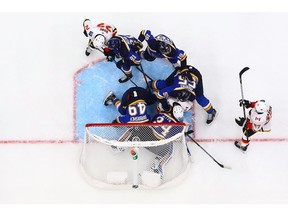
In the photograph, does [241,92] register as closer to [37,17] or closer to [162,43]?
[162,43]

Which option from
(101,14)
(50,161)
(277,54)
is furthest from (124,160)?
(277,54)

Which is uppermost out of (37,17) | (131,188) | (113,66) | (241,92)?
(37,17)

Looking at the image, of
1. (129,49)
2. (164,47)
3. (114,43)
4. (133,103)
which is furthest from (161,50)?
(133,103)

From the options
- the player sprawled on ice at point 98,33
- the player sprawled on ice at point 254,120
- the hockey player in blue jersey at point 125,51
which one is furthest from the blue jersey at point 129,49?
the player sprawled on ice at point 254,120

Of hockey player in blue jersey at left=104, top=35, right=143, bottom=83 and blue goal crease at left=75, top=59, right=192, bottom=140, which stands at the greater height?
hockey player in blue jersey at left=104, top=35, right=143, bottom=83

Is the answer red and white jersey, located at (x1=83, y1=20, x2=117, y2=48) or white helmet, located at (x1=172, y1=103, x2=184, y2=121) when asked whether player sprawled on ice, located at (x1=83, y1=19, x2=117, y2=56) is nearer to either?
red and white jersey, located at (x1=83, y1=20, x2=117, y2=48)

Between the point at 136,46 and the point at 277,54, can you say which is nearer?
the point at 136,46

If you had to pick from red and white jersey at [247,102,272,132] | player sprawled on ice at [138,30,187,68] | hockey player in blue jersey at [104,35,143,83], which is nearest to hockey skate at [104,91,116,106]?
hockey player in blue jersey at [104,35,143,83]
